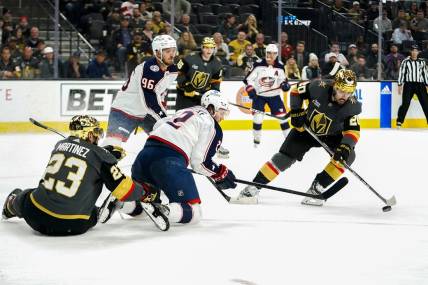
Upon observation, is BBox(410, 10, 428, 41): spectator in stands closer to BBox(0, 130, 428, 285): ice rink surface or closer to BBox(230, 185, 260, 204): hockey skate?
BBox(0, 130, 428, 285): ice rink surface

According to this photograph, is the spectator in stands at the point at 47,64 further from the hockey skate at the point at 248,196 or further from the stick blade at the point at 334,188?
the stick blade at the point at 334,188

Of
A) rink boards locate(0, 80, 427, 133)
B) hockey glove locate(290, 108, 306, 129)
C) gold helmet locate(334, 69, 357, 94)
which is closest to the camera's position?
gold helmet locate(334, 69, 357, 94)

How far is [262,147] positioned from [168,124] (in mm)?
5084

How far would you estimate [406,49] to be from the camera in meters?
14.0

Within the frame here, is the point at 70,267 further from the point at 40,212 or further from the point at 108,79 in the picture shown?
the point at 108,79

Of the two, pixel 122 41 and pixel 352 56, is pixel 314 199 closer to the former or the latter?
pixel 122 41

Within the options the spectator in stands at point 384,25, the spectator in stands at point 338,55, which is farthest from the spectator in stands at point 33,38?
the spectator in stands at point 384,25

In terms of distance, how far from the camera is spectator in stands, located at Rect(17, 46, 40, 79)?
37.5ft

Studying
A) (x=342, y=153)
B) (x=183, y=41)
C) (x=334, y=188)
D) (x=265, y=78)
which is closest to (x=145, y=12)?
(x=183, y=41)

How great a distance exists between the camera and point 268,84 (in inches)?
425

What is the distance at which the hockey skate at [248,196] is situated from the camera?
615 centimetres

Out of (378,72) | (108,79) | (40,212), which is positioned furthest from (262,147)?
(40,212)

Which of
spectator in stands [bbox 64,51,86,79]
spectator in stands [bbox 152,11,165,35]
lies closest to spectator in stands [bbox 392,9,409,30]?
spectator in stands [bbox 152,11,165,35]

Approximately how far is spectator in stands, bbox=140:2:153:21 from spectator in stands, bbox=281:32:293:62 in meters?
1.90
